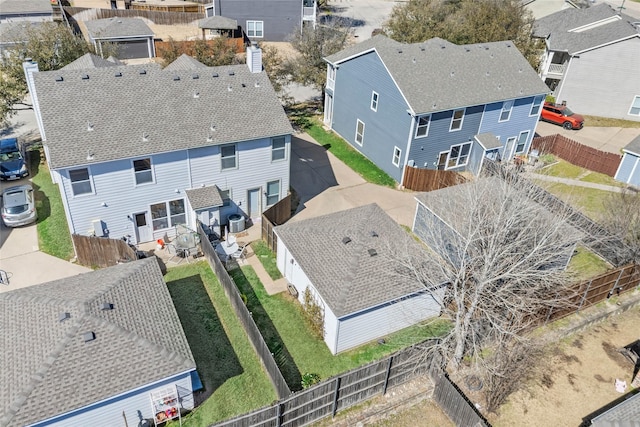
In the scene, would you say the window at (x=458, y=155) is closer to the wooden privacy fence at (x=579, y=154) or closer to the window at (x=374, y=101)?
the window at (x=374, y=101)

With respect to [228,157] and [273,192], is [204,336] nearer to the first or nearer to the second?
[228,157]

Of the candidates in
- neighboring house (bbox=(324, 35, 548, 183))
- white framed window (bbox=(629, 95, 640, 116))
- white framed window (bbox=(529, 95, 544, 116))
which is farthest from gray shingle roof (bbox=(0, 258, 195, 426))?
white framed window (bbox=(629, 95, 640, 116))

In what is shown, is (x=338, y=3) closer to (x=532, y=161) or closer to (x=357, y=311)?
(x=532, y=161)

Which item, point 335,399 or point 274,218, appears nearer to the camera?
Result: point 335,399

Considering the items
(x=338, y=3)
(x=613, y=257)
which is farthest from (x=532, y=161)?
(x=338, y=3)

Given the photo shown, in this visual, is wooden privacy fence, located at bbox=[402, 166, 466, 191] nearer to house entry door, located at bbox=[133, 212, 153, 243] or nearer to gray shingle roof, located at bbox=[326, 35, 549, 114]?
gray shingle roof, located at bbox=[326, 35, 549, 114]

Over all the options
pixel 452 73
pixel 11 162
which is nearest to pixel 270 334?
pixel 11 162
